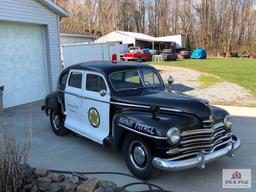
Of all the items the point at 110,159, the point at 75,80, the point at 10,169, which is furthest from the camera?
the point at 75,80

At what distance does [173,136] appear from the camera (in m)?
4.30

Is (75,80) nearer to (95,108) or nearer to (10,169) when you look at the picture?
(95,108)

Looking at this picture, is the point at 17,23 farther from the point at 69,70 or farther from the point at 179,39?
the point at 179,39

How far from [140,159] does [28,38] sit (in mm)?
8128

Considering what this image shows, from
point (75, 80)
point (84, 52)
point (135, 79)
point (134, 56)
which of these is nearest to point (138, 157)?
point (135, 79)

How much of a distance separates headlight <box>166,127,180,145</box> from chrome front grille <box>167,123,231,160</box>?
0.11m

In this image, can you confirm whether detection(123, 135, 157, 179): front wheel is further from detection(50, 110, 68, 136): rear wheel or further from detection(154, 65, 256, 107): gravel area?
detection(154, 65, 256, 107): gravel area

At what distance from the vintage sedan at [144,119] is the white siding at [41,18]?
4.98 metres

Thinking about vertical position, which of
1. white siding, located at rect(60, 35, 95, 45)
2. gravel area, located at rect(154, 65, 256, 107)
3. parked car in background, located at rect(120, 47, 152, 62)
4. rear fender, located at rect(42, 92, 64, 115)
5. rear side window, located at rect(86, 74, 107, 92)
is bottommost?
gravel area, located at rect(154, 65, 256, 107)

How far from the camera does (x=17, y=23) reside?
35.1 feet

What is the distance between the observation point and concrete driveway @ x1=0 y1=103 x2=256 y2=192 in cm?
466

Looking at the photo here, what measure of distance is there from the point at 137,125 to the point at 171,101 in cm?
71

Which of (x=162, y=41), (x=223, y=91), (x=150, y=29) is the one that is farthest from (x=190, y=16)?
(x=223, y=91)
